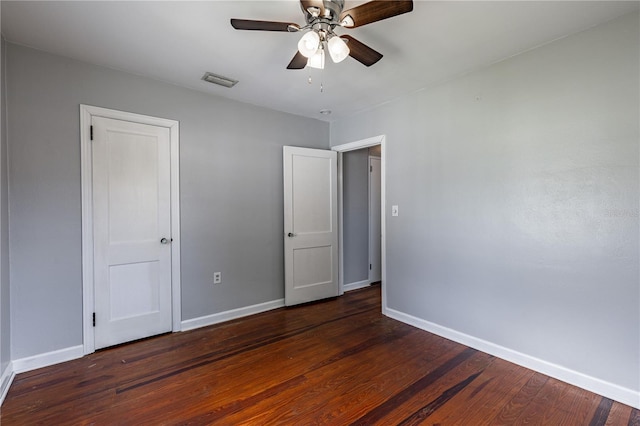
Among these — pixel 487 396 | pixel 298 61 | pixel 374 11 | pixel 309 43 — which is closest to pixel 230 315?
pixel 487 396

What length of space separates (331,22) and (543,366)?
2819 mm

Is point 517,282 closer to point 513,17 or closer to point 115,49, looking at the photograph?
point 513,17

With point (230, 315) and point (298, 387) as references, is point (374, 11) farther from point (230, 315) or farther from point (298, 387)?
point (230, 315)

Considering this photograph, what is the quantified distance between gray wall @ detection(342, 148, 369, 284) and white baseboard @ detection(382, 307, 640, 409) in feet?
4.87

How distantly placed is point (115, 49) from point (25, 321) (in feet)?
7.21

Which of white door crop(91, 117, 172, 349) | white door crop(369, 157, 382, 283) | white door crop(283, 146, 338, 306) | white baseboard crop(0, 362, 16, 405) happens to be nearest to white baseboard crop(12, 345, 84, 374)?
white baseboard crop(0, 362, 16, 405)

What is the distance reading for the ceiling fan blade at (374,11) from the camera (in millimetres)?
1436

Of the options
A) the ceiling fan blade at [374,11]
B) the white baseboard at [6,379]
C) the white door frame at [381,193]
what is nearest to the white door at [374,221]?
the white door frame at [381,193]

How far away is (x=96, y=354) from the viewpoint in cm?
253

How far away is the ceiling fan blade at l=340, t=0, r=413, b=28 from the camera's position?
1436 mm

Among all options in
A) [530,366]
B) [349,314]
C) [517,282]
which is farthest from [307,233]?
[530,366]

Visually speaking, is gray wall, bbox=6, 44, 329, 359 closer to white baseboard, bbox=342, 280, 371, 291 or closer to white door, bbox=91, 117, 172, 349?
white door, bbox=91, 117, 172, 349

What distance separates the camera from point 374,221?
480 cm

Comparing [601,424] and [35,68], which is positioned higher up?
[35,68]
